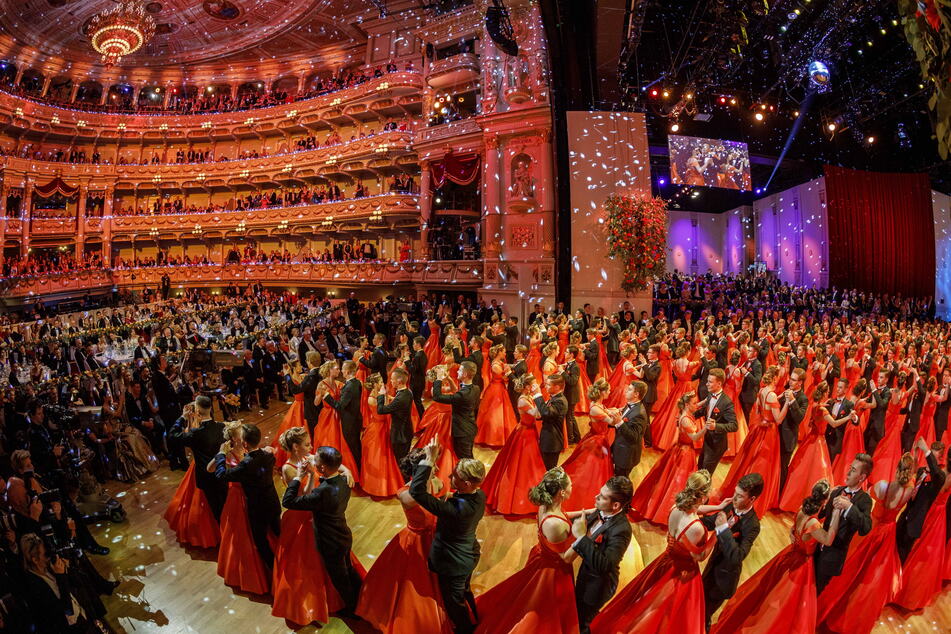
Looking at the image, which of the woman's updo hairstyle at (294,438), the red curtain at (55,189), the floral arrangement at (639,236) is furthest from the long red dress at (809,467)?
the red curtain at (55,189)

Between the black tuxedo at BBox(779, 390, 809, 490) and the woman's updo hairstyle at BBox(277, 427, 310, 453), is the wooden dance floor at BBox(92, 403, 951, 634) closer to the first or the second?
the black tuxedo at BBox(779, 390, 809, 490)

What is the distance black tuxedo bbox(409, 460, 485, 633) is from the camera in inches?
120

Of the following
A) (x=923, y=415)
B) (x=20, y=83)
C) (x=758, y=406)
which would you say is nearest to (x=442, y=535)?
(x=758, y=406)

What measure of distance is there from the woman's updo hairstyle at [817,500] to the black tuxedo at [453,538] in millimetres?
1936

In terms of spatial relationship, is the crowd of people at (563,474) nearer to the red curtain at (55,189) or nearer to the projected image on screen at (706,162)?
the projected image on screen at (706,162)

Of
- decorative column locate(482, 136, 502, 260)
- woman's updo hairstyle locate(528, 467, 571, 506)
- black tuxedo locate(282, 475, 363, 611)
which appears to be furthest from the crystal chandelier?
woman's updo hairstyle locate(528, 467, 571, 506)

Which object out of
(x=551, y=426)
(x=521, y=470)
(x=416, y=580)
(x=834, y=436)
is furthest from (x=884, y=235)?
(x=416, y=580)

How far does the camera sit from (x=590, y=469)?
194 inches

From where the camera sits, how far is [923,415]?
627cm

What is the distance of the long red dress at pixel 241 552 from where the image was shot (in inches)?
157

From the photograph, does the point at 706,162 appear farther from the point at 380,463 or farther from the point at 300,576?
the point at 300,576

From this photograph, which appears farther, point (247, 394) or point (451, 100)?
point (451, 100)

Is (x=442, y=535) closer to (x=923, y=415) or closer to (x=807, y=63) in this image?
(x=923, y=415)

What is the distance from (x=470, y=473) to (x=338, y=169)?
19.5 meters
